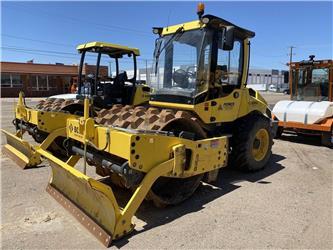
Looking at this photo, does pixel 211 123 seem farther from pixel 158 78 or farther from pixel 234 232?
pixel 234 232

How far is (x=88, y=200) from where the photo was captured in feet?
13.0

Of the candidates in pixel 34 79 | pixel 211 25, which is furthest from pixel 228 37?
pixel 34 79

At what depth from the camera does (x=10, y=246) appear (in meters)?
3.42

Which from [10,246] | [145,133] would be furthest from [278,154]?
[10,246]

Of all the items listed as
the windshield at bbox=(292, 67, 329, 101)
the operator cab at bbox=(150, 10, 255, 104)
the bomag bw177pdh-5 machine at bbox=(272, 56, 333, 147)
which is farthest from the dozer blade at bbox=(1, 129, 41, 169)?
the windshield at bbox=(292, 67, 329, 101)

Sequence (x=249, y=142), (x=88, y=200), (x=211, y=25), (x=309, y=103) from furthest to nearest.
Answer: (x=309, y=103)
(x=249, y=142)
(x=211, y=25)
(x=88, y=200)

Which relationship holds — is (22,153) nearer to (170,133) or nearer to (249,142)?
(170,133)

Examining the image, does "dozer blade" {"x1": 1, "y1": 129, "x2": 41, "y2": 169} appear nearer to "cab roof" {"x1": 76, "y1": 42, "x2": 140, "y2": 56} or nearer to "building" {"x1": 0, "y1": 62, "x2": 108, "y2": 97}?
"cab roof" {"x1": 76, "y1": 42, "x2": 140, "y2": 56}

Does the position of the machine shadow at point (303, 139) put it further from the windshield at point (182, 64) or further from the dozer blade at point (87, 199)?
the dozer blade at point (87, 199)

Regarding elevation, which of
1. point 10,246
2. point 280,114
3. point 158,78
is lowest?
point 10,246

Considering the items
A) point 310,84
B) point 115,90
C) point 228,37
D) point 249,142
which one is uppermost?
point 228,37

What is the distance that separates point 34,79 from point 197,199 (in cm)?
3393

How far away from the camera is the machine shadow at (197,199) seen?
404cm

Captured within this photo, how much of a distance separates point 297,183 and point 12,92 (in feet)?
111
